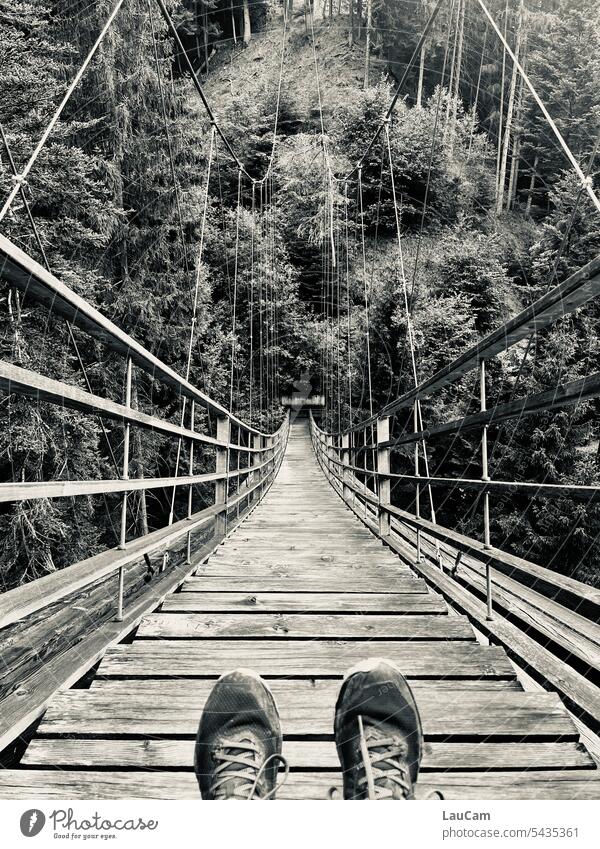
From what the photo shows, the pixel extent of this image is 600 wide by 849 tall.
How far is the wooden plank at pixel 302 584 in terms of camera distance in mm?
1731

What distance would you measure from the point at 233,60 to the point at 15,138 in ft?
101

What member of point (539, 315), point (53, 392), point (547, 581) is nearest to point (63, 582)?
point (53, 392)

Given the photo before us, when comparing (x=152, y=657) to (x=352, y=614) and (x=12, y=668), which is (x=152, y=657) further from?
(x=352, y=614)

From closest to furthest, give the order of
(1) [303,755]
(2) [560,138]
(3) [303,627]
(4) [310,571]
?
(1) [303,755]
(3) [303,627]
(4) [310,571]
(2) [560,138]

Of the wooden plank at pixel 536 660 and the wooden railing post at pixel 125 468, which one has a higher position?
the wooden railing post at pixel 125 468

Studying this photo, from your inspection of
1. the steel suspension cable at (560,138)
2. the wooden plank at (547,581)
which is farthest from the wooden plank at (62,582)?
the steel suspension cable at (560,138)

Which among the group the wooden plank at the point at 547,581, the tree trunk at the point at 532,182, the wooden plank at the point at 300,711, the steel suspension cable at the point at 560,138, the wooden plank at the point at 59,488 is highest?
the tree trunk at the point at 532,182

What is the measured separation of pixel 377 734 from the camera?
83 centimetres

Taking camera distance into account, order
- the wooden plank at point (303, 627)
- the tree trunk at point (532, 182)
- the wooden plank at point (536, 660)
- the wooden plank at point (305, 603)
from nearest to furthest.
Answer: the wooden plank at point (536, 660) < the wooden plank at point (303, 627) < the wooden plank at point (305, 603) < the tree trunk at point (532, 182)

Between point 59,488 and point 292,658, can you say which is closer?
point 59,488

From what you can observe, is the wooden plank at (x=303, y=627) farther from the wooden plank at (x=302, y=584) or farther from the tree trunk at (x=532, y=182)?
the tree trunk at (x=532, y=182)

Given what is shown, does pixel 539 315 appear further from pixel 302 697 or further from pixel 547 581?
pixel 302 697

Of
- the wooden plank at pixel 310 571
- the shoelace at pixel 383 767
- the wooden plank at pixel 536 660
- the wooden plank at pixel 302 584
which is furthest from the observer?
the wooden plank at pixel 310 571

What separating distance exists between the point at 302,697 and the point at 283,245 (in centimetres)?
1939
